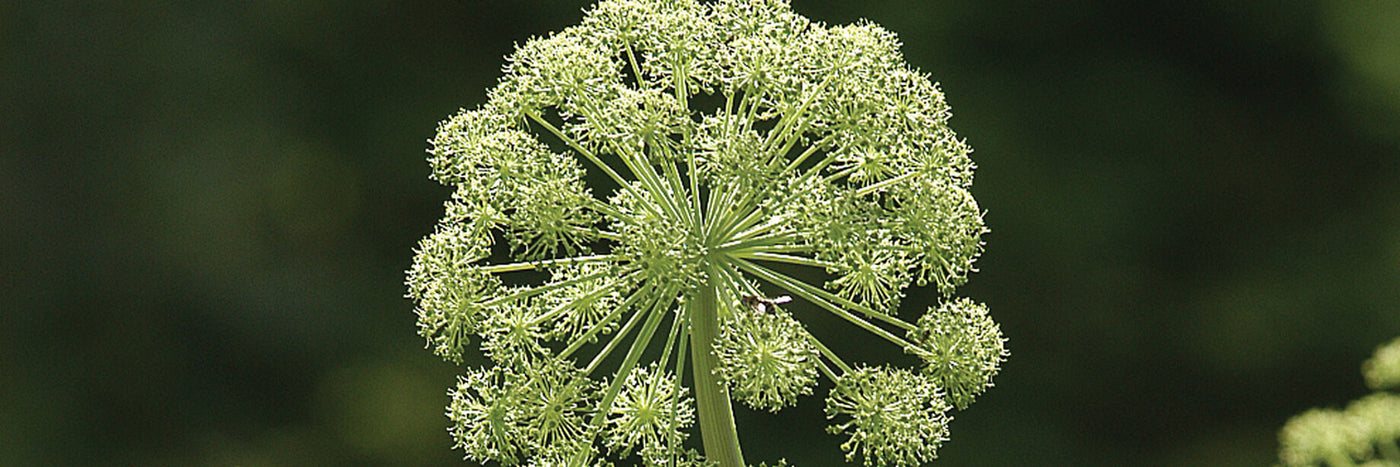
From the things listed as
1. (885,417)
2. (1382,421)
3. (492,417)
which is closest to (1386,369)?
(1382,421)

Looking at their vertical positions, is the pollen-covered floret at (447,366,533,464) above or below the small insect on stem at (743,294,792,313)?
below

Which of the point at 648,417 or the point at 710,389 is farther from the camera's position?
the point at 648,417

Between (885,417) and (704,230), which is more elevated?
(704,230)

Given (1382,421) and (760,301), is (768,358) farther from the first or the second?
(1382,421)

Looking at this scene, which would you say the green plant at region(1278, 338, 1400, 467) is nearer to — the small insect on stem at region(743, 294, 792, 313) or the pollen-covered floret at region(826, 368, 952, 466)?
the pollen-covered floret at region(826, 368, 952, 466)

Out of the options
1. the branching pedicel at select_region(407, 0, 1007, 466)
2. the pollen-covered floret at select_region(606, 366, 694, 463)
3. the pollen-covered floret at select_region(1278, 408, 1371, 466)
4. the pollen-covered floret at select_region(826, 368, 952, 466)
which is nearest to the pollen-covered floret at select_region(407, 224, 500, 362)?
the branching pedicel at select_region(407, 0, 1007, 466)

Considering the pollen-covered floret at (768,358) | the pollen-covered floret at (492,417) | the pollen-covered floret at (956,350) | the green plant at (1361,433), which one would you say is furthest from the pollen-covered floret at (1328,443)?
the pollen-covered floret at (492,417)

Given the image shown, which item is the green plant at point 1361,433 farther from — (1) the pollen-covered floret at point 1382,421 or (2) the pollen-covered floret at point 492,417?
(2) the pollen-covered floret at point 492,417
